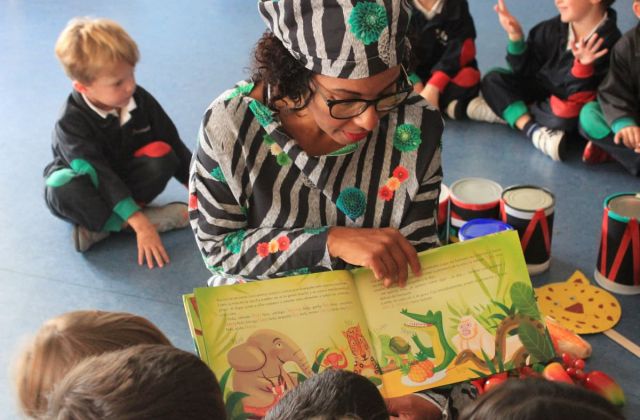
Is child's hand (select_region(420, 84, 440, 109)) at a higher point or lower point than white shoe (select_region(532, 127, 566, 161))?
higher

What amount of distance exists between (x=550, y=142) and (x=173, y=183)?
1.31 meters

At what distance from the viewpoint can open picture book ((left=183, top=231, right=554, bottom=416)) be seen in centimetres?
123

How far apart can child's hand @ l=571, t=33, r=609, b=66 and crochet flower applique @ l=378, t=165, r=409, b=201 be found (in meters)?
1.52

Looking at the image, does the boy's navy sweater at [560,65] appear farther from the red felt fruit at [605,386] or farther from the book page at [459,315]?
the book page at [459,315]

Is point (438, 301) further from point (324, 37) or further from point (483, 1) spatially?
point (483, 1)

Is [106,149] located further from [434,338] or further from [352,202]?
[434,338]

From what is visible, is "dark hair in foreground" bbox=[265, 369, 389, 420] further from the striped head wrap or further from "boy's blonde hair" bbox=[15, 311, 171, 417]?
the striped head wrap

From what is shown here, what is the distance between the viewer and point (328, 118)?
130 cm

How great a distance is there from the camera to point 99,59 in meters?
2.27

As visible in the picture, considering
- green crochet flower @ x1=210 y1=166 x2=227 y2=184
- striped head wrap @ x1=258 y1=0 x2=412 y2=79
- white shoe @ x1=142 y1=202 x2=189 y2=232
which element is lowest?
white shoe @ x1=142 y1=202 x2=189 y2=232

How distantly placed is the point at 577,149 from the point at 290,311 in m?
1.81

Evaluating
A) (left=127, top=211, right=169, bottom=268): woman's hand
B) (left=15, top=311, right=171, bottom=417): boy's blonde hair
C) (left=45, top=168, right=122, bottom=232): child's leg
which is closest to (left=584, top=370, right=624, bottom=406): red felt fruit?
(left=15, top=311, right=171, bottom=417): boy's blonde hair

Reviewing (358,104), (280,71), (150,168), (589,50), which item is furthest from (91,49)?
(589,50)

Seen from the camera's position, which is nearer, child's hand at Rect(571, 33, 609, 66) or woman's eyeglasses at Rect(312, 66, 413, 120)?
woman's eyeglasses at Rect(312, 66, 413, 120)
